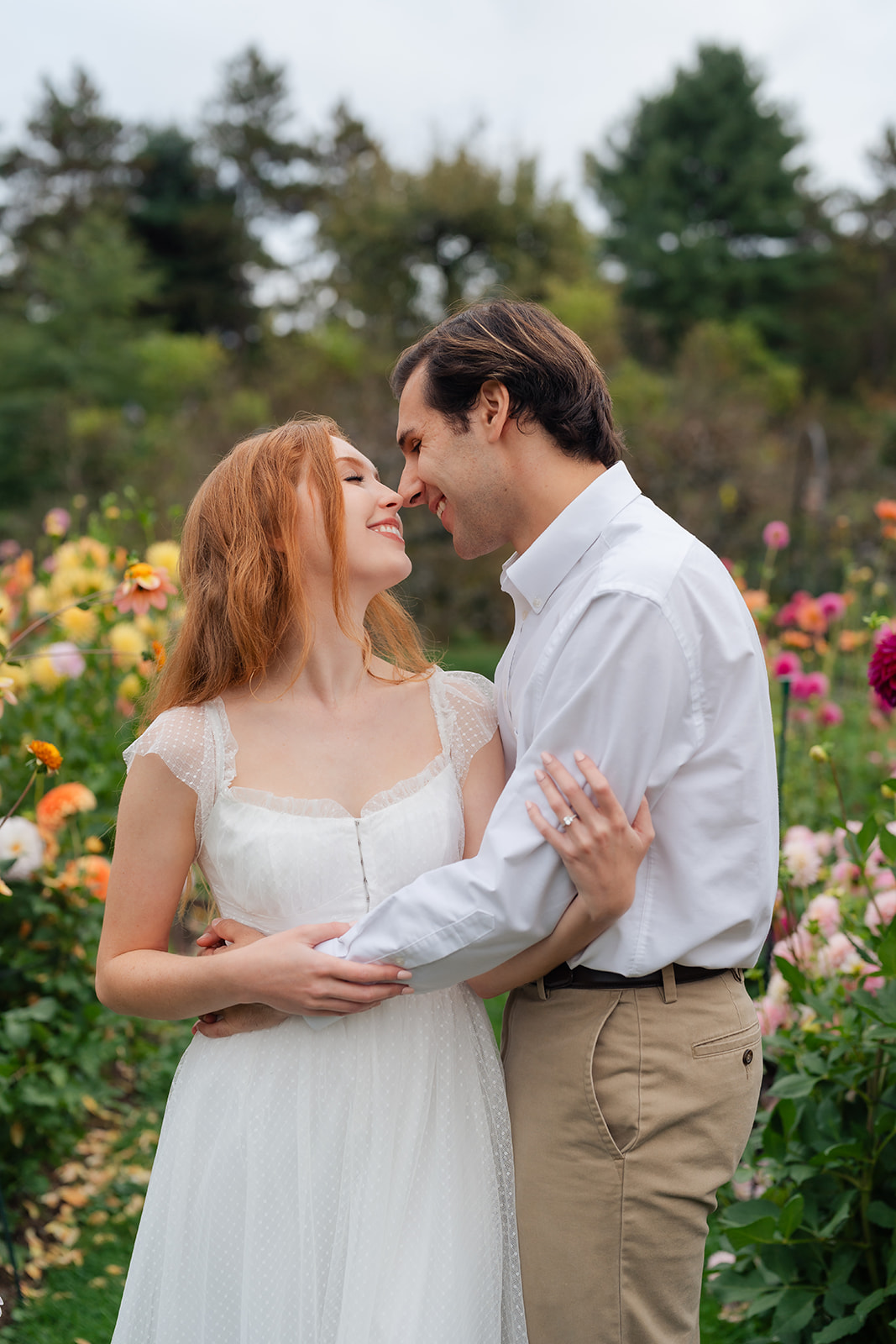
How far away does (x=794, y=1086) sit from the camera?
6.23 feet

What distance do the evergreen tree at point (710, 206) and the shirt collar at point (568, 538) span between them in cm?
2298

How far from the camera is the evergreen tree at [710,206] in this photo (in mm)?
23656

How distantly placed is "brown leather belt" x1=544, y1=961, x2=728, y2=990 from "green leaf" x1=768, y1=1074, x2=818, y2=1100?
0.45 metres

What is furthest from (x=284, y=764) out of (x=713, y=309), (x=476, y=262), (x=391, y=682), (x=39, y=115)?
(x=39, y=115)

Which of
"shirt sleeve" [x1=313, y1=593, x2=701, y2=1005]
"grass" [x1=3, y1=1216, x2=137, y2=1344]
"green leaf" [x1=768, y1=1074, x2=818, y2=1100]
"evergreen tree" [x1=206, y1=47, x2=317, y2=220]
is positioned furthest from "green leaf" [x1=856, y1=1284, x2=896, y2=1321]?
"evergreen tree" [x1=206, y1=47, x2=317, y2=220]

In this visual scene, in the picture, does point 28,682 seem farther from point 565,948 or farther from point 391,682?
point 565,948

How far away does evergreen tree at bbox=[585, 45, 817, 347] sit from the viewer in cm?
2366

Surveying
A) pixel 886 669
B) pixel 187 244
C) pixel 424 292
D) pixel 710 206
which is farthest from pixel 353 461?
pixel 187 244

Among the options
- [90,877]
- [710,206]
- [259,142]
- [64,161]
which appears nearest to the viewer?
[90,877]

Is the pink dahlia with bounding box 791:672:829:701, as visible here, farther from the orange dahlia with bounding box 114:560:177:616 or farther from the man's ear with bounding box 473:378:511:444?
the orange dahlia with bounding box 114:560:177:616

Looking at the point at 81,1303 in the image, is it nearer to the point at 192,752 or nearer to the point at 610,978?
the point at 192,752

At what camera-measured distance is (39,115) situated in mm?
27203

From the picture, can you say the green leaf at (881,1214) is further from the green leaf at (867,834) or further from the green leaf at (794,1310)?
the green leaf at (867,834)

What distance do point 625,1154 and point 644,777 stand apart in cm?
53
